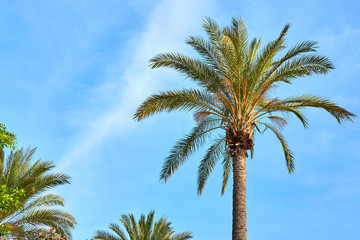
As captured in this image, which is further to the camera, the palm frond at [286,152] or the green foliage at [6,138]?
the palm frond at [286,152]

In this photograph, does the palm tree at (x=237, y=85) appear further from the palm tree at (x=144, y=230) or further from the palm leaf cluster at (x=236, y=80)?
the palm tree at (x=144, y=230)

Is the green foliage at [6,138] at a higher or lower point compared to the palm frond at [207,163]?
lower

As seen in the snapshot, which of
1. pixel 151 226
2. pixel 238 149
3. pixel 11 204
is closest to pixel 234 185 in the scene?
pixel 238 149

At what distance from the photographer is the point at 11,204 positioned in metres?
14.1

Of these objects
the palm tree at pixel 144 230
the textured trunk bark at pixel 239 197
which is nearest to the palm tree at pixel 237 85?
the textured trunk bark at pixel 239 197

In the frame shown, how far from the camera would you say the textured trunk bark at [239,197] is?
16375 millimetres

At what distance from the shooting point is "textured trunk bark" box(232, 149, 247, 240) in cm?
1638

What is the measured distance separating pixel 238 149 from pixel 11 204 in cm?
797

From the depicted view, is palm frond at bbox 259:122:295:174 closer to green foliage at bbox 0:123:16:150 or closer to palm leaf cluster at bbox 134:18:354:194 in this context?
palm leaf cluster at bbox 134:18:354:194

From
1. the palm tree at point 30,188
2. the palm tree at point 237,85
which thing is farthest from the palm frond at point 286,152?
the palm tree at point 30,188

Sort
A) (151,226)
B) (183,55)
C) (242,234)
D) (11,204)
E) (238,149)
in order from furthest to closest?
(151,226) → (183,55) → (238,149) → (242,234) → (11,204)

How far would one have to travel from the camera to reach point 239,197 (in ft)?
55.5

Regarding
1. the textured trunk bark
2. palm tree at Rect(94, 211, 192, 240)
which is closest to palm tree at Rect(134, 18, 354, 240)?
the textured trunk bark

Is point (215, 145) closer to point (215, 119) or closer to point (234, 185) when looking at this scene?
point (215, 119)
